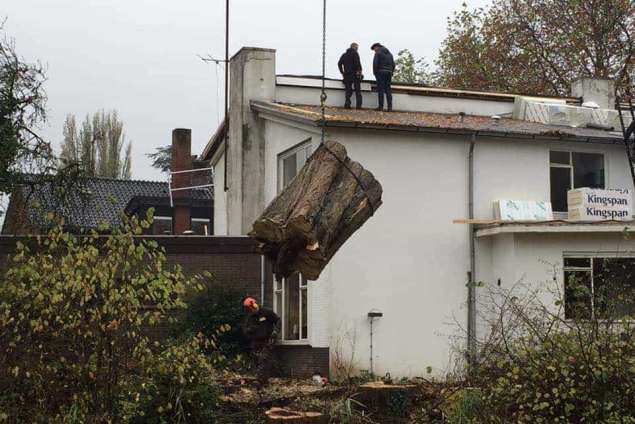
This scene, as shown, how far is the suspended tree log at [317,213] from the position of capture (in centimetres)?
979

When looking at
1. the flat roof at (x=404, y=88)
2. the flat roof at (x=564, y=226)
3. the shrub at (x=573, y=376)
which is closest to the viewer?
the shrub at (x=573, y=376)

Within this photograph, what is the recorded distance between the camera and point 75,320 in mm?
9039

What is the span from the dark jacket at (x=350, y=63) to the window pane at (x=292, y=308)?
5785mm

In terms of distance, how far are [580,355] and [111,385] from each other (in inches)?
175

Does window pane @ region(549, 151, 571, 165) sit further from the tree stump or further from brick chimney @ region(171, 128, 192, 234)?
brick chimney @ region(171, 128, 192, 234)

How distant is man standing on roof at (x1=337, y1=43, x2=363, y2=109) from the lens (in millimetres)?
24359

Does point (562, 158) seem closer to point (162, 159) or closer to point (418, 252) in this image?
point (418, 252)

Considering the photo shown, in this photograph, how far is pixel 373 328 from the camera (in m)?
20.4

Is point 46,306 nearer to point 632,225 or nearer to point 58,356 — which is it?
point 58,356

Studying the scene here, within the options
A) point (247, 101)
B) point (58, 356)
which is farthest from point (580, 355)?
point (247, 101)

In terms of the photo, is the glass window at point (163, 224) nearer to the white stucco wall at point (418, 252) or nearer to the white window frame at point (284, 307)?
the white window frame at point (284, 307)

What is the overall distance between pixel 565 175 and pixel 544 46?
48.7 ft

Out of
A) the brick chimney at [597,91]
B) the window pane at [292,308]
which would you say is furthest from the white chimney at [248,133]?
the brick chimney at [597,91]

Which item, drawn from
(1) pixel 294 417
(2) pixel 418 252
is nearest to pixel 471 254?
(2) pixel 418 252
